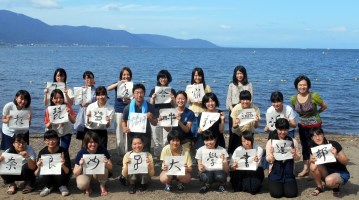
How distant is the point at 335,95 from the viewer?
25719 mm

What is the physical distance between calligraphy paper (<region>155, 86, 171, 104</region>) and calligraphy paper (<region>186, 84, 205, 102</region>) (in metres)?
0.45

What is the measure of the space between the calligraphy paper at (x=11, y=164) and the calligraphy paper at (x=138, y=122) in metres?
2.13

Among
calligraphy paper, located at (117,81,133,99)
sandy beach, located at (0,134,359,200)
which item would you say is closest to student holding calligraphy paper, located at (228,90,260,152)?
sandy beach, located at (0,134,359,200)

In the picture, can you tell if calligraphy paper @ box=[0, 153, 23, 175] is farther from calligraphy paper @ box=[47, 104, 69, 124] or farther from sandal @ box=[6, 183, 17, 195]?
calligraphy paper @ box=[47, 104, 69, 124]

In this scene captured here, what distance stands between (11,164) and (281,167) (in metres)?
4.88

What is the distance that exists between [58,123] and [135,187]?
79.9 inches

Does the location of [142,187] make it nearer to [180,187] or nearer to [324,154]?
[180,187]

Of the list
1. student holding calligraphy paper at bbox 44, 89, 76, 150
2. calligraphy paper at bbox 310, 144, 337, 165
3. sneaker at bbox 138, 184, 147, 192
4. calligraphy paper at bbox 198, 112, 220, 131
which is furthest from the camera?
student holding calligraphy paper at bbox 44, 89, 76, 150

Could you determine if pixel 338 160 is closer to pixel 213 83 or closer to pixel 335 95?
pixel 335 95

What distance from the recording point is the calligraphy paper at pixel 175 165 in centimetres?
714

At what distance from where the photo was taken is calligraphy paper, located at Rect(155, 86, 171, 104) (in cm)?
839

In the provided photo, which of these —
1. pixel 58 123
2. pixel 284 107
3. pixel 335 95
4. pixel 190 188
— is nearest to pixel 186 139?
pixel 190 188

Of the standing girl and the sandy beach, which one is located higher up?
the standing girl

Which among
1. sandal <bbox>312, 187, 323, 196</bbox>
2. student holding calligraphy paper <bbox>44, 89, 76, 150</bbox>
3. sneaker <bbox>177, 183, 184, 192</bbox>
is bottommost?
sneaker <bbox>177, 183, 184, 192</bbox>
